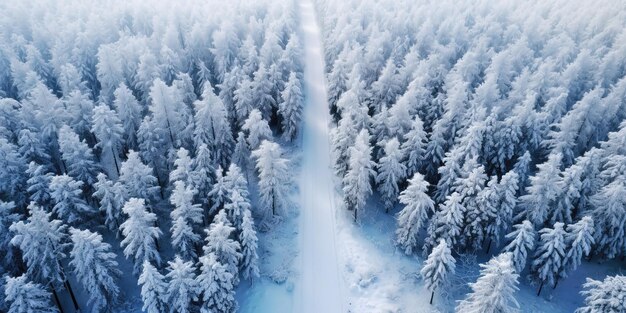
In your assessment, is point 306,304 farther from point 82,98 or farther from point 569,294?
point 82,98

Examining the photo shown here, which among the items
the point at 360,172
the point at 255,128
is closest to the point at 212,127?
the point at 255,128

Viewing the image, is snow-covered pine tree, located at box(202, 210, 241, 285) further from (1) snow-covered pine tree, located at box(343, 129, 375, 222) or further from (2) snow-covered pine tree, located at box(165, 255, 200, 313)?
(1) snow-covered pine tree, located at box(343, 129, 375, 222)

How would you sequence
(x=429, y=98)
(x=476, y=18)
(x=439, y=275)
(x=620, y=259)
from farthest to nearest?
(x=476, y=18), (x=429, y=98), (x=620, y=259), (x=439, y=275)

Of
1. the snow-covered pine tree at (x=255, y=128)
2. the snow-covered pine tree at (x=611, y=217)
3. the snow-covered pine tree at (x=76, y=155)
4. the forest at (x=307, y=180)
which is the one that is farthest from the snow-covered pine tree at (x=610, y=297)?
the snow-covered pine tree at (x=76, y=155)

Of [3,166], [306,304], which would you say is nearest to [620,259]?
[306,304]

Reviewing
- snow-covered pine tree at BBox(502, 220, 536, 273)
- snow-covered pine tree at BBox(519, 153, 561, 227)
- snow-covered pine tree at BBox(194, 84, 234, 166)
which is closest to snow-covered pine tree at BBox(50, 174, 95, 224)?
snow-covered pine tree at BBox(194, 84, 234, 166)

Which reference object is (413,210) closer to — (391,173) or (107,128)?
(391,173)
